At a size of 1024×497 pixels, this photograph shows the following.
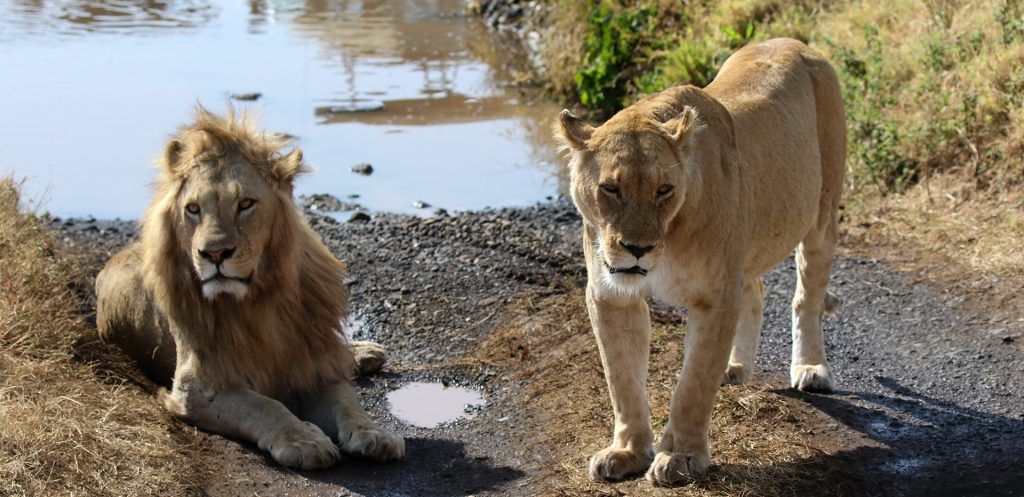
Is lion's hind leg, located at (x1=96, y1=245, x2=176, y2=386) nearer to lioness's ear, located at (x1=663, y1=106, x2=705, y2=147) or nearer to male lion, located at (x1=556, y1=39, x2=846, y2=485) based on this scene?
male lion, located at (x1=556, y1=39, x2=846, y2=485)

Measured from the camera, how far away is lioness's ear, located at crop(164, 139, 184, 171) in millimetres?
5254

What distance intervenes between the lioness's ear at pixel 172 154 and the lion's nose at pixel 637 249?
226cm

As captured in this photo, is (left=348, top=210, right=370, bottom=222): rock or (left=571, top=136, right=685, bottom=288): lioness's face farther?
(left=348, top=210, right=370, bottom=222): rock

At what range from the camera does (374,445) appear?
5180mm

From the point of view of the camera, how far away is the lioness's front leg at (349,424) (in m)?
5.19

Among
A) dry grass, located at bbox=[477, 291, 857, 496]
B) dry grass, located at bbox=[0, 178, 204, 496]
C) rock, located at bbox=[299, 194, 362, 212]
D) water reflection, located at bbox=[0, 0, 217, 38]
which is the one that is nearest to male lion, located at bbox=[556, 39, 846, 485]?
dry grass, located at bbox=[477, 291, 857, 496]

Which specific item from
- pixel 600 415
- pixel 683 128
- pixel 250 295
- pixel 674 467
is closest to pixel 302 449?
pixel 250 295

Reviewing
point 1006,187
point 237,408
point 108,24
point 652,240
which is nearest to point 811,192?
point 652,240

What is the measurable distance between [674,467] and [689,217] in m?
0.88

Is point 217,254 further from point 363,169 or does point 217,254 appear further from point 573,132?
point 363,169

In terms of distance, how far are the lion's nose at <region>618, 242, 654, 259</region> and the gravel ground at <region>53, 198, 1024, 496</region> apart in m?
1.30

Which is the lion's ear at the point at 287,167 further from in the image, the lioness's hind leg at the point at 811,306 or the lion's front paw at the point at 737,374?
the lioness's hind leg at the point at 811,306

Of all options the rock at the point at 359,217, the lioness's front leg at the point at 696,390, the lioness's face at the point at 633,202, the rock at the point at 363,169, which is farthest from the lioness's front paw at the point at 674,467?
the rock at the point at 363,169

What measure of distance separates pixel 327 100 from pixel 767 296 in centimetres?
708
